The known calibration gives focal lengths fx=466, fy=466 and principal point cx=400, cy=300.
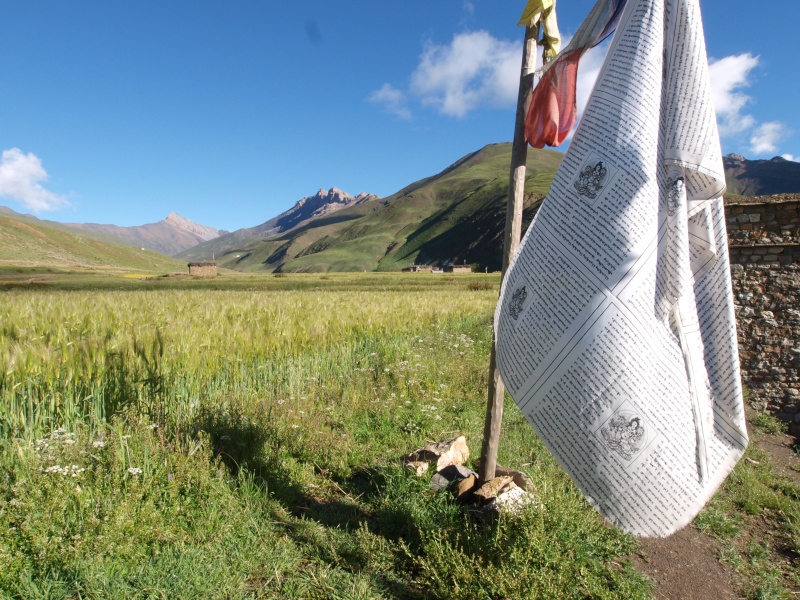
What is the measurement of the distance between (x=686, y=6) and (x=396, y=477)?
11.7 ft

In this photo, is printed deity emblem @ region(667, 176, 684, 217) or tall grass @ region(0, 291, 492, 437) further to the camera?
tall grass @ region(0, 291, 492, 437)

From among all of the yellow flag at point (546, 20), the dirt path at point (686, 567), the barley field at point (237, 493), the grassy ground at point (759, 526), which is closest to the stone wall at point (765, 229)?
the grassy ground at point (759, 526)

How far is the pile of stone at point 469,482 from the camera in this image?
3.25m

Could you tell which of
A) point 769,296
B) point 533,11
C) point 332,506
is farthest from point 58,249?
point 533,11

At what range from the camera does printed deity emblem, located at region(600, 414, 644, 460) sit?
1.88 meters

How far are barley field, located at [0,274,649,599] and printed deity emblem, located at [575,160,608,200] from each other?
6.40ft

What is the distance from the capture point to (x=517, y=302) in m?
2.23

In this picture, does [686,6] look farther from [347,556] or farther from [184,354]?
[184,354]

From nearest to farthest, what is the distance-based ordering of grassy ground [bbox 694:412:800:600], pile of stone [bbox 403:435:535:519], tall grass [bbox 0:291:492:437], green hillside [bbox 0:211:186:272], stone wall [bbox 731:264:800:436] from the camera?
pile of stone [bbox 403:435:535:519] → grassy ground [bbox 694:412:800:600] → tall grass [bbox 0:291:492:437] → stone wall [bbox 731:264:800:436] → green hillside [bbox 0:211:186:272]

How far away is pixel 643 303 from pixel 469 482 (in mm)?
2388

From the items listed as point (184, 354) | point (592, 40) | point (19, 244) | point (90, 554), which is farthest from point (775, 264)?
point (19, 244)

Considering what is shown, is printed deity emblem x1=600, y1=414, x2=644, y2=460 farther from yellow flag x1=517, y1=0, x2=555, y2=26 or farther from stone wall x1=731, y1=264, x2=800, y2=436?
stone wall x1=731, y1=264, x2=800, y2=436

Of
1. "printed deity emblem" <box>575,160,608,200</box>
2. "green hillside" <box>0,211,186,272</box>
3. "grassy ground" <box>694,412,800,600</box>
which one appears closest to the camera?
"printed deity emblem" <box>575,160,608,200</box>

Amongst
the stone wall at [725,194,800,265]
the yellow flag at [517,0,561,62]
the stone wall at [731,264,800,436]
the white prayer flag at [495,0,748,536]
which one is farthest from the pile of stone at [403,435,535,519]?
the stone wall at [725,194,800,265]
